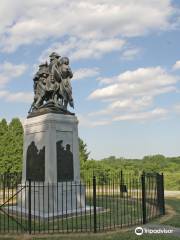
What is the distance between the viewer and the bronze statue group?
14.5 m

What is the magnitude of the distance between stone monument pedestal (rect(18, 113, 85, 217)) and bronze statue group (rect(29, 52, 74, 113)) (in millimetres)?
694

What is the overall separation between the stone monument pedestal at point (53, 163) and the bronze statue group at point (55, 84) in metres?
0.69

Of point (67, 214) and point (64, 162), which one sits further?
Result: point (64, 162)

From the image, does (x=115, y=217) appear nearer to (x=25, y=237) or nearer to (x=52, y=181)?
(x=52, y=181)

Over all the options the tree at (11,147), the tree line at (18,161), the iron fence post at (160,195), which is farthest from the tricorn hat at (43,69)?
the tree at (11,147)

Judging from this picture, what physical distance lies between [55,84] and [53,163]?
10.5 feet

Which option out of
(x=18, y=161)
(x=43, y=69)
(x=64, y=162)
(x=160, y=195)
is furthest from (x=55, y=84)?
(x=18, y=161)

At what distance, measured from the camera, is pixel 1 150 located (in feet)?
110

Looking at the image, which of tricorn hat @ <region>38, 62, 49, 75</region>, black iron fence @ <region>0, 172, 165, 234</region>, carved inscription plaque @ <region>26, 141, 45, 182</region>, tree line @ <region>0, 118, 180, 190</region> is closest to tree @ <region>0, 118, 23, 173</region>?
tree line @ <region>0, 118, 180, 190</region>

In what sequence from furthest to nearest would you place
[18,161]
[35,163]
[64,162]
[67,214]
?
1. [18,161]
2. [35,163]
3. [64,162]
4. [67,214]

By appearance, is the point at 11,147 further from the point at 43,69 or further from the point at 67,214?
the point at 67,214

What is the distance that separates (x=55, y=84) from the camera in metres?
14.5

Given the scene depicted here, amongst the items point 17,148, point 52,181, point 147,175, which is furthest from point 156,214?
point 17,148

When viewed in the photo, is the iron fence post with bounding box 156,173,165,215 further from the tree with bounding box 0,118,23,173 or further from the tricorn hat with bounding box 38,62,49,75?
the tree with bounding box 0,118,23,173
